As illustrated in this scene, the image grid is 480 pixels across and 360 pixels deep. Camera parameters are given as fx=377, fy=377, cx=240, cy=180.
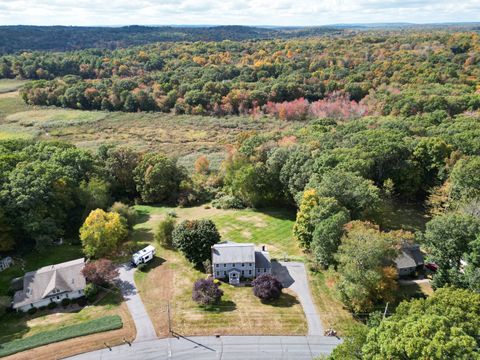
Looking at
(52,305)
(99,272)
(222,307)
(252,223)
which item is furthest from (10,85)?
(222,307)

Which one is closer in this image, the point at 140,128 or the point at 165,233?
the point at 165,233

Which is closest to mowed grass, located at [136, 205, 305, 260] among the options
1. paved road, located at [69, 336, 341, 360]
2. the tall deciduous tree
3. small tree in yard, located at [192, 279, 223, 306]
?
the tall deciduous tree

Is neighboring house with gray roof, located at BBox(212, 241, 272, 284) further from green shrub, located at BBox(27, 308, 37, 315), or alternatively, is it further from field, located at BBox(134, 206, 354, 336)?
green shrub, located at BBox(27, 308, 37, 315)

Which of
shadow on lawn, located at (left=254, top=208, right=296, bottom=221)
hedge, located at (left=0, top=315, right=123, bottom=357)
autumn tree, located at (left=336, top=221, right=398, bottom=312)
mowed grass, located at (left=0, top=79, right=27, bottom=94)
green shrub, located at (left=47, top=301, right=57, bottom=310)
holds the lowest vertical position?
shadow on lawn, located at (left=254, top=208, right=296, bottom=221)

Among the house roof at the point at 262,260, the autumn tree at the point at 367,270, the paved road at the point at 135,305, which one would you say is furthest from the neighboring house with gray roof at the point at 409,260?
the paved road at the point at 135,305

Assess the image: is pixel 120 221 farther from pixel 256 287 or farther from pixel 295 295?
pixel 295 295

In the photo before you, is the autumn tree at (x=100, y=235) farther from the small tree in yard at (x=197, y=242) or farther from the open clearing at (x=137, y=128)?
the open clearing at (x=137, y=128)

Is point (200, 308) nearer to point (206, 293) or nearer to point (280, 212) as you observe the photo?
point (206, 293)
